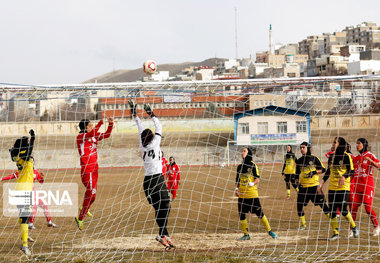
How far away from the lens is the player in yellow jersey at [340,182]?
30.0 ft

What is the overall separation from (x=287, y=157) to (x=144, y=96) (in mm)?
6108

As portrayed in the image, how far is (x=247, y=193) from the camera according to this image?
929cm

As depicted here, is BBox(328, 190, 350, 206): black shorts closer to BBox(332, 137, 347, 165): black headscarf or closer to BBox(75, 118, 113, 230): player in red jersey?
BBox(332, 137, 347, 165): black headscarf

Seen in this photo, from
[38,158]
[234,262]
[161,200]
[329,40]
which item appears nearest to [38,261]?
[161,200]

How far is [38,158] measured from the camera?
3316cm

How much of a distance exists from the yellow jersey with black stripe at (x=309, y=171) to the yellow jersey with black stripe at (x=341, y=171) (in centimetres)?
71

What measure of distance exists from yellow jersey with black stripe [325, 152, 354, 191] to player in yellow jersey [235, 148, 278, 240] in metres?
1.45

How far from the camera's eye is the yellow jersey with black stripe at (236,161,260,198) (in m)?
9.30

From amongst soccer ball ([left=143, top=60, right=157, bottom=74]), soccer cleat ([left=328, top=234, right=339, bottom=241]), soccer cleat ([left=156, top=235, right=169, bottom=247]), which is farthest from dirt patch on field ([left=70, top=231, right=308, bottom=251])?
soccer ball ([left=143, top=60, right=157, bottom=74])

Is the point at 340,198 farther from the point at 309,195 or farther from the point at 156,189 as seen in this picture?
the point at 156,189

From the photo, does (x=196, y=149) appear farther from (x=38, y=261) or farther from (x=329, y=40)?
(x=329, y=40)

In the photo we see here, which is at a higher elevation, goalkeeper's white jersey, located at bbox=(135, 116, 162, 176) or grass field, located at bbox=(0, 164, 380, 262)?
goalkeeper's white jersey, located at bbox=(135, 116, 162, 176)

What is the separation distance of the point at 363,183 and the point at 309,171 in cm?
113

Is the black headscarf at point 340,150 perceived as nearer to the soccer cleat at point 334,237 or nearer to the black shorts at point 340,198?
the black shorts at point 340,198
